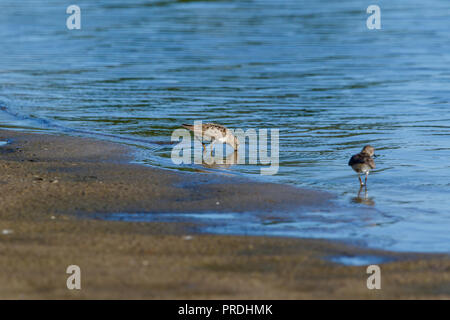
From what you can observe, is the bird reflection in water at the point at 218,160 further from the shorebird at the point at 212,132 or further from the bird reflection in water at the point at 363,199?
the bird reflection in water at the point at 363,199

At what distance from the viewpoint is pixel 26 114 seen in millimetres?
17781

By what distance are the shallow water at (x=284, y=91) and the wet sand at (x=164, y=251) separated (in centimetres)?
56

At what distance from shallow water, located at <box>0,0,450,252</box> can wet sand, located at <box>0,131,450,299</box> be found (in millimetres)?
564

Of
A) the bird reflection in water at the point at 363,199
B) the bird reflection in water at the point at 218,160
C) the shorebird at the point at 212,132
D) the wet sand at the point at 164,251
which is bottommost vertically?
the wet sand at the point at 164,251

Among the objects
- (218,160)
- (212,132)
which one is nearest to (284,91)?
(212,132)

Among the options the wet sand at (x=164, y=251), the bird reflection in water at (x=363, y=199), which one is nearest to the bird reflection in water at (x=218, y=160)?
the wet sand at (x=164, y=251)

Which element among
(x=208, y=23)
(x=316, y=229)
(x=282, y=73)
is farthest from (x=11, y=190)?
(x=208, y=23)

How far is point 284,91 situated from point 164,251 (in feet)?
42.4

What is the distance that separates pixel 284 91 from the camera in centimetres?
2044

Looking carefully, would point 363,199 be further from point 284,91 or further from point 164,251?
point 284,91

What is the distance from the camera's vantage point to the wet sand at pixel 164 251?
710 cm

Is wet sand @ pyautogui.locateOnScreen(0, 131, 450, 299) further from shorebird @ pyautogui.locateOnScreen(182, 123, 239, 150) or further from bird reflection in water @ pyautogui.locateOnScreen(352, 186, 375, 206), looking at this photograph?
shorebird @ pyautogui.locateOnScreen(182, 123, 239, 150)

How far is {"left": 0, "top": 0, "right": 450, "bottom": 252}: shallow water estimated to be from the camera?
10266 mm
